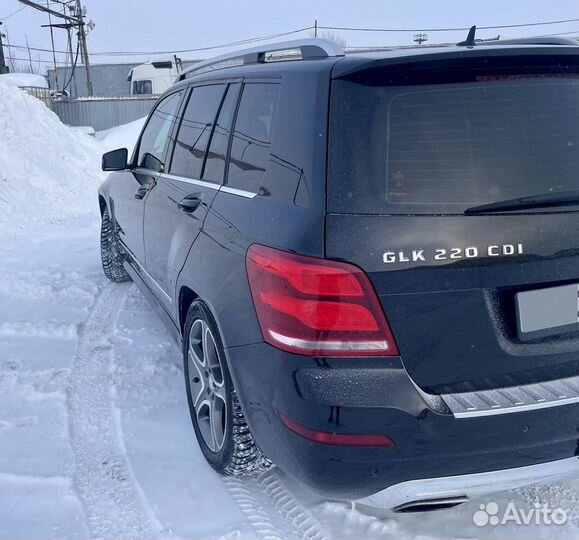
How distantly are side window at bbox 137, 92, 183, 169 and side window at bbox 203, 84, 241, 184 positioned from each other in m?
0.96

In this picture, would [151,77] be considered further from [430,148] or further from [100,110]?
[430,148]

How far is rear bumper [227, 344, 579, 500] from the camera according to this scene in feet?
6.40

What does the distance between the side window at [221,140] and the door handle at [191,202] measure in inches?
4.1

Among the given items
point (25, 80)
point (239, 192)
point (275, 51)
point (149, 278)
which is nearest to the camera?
point (239, 192)

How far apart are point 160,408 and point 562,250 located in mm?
2380

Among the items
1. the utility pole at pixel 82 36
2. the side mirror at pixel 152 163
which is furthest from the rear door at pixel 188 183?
the utility pole at pixel 82 36

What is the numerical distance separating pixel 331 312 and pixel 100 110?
981 inches

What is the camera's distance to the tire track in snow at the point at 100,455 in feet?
8.27

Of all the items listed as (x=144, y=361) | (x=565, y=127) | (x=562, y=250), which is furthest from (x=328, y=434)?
(x=144, y=361)

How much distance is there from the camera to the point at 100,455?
3008 mm

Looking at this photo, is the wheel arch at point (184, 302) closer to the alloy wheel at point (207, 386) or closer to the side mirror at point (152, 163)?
the alloy wheel at point (207, 386)

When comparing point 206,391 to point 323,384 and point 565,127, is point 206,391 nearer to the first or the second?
point 323,384

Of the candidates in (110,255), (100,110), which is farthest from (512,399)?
(100,110)

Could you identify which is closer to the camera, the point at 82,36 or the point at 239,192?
the point at 239,192
